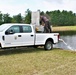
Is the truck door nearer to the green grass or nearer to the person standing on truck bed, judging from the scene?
the green grass

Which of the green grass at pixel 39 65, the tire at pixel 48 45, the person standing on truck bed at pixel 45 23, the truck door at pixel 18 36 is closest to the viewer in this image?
the green grass at pixel 39 65

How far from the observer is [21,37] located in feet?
54.5

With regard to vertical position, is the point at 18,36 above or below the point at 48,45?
above

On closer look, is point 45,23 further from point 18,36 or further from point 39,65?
point 39,65

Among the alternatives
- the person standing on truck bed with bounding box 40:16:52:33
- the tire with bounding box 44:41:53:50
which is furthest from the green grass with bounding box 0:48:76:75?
the person standing on truck bed with bounding box 40:16:52:33

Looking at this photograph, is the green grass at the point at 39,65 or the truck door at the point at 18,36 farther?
the truck door at the point at 18,36

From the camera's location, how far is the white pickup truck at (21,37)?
1592cm

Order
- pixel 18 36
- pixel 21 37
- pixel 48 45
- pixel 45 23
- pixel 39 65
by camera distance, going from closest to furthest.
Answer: pixel 39 65, pixel 18 36, pixel 21 37, pixel 48 45, pixel 45 23

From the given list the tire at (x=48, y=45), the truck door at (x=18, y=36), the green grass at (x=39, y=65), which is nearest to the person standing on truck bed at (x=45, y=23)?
the tire at (x=48, y=45)

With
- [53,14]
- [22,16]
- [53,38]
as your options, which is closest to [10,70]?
[53,38]

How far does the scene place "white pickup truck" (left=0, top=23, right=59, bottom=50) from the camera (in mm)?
15922

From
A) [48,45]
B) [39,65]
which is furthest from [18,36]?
[39,65]

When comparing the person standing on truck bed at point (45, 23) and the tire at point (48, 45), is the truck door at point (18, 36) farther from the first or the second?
the person standing on truck bed at point (45, 23)

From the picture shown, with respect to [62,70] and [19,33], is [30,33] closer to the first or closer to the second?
[19,33]
